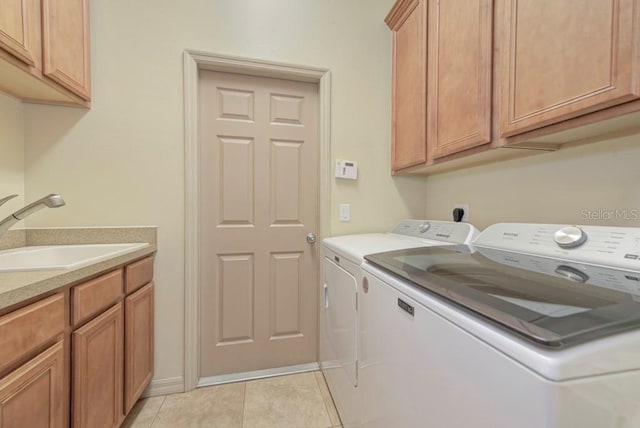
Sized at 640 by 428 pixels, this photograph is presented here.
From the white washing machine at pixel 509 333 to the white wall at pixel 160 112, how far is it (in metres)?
1.08

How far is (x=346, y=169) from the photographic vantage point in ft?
6.23

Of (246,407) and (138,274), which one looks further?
(246,407)

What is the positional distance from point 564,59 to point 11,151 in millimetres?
2431

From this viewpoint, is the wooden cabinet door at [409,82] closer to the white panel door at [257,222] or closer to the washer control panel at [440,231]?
the washer control panel at [440,231]

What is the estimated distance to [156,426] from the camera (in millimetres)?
1394

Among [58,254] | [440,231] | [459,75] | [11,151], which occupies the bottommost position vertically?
[58,254]

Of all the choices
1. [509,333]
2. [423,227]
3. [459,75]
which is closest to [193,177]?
[423,227]

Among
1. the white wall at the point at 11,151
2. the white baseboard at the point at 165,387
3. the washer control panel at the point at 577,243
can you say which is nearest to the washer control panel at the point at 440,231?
the washer control panel at the point at 577,243

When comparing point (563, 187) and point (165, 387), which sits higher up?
point (563, 187)

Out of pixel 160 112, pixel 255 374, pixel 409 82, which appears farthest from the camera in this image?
pixel 255 374

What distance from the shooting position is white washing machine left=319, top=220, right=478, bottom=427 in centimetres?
119

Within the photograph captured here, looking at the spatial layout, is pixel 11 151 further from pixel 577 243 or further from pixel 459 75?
pixel 577 243

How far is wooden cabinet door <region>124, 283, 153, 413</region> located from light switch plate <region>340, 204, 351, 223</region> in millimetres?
1263

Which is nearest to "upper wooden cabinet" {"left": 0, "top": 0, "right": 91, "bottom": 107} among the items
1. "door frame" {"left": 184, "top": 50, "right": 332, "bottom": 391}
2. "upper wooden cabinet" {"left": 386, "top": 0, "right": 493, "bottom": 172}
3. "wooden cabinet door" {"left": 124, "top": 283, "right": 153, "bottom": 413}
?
"door frame" {"left": 184, "top": 50, "right": 332, "bottom": 391}
